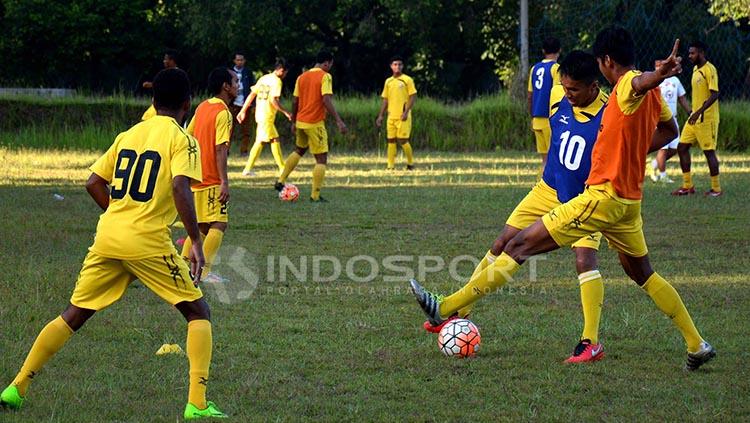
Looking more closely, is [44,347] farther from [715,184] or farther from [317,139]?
[715,184]

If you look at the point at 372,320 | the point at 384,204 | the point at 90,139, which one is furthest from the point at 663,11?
the point at 372,320

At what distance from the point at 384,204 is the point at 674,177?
21.8 feet

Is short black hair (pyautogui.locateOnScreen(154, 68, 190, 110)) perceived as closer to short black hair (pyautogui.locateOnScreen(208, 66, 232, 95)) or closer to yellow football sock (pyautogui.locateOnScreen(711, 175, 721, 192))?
short black hair (pyautogui.locateOnScreen(208, 66, 232, 95))

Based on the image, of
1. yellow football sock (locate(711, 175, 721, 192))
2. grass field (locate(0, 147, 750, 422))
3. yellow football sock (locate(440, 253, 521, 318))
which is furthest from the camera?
yellow football sock (locate(711, 175, 721, 192))

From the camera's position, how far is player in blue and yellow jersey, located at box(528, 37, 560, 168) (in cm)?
1572

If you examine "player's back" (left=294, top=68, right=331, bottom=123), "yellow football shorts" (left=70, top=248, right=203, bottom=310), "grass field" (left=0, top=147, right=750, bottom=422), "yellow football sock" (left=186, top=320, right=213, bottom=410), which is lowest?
"grass field" (left=0, top=147, right=750, bottom=422)

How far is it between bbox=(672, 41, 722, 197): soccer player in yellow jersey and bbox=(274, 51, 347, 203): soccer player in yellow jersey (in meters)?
4.98

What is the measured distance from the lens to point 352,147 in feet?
94.2

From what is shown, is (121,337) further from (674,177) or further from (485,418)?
(674,177)

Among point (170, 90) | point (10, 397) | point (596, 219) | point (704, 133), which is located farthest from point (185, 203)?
point (704, 133)

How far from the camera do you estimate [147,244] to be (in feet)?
18.3

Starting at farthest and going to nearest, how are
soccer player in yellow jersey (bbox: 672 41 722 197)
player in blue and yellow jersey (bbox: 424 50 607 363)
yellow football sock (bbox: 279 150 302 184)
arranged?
yellow football sock (bbox: 279 150 302 184), soccer player in yellow jersey (bbox: 672 41 722 197), player in blue and yellow jersey (bbox: 424 50 607 363)

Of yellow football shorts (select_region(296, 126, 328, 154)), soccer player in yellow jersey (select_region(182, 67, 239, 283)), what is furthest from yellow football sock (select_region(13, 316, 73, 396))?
yellow football shorts (select_region(296, 126, 328, 154))

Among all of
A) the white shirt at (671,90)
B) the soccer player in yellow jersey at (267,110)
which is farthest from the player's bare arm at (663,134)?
the soccer player in yellow jersey at (267,110)
